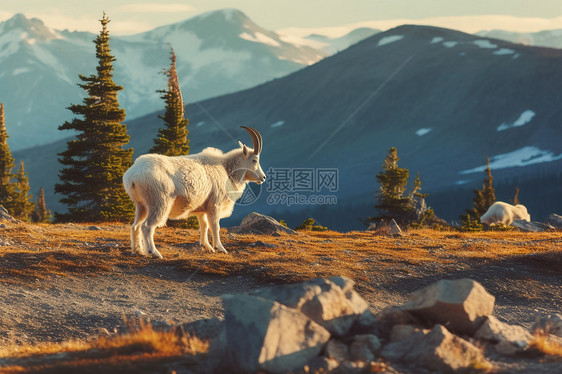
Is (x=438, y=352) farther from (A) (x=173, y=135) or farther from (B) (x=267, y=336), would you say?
(A) (x=173, y=135)

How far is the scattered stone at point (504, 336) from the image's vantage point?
964 centimetres

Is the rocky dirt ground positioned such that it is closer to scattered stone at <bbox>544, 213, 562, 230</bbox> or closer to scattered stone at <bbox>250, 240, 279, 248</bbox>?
scattered stone at <bbox>250, 240, 279, 248</bbox>

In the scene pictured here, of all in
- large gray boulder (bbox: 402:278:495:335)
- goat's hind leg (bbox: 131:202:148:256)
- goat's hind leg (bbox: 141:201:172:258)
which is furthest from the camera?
goat's hind leg (bbox: 131:202:148:256)

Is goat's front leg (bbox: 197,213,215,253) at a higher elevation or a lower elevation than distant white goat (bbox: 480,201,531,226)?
higher

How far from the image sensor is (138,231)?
1852cm

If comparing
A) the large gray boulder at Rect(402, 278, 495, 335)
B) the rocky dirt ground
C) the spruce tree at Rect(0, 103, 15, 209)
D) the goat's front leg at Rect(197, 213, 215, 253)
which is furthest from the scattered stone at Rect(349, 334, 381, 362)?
the spruce tree at Rect(0, 103, 15, 209)

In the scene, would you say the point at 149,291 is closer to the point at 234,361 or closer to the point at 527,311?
the point at 234,361

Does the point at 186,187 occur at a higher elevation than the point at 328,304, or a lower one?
higher

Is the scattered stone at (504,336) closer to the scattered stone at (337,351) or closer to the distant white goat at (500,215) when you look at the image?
the scattered stone at (337,351)

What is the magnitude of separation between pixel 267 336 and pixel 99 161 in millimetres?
35874

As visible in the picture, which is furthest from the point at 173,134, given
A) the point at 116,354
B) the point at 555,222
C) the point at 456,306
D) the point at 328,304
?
the point at 456,306

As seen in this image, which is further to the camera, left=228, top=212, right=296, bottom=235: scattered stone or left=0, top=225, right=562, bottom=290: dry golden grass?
left=228, top=212, right=296, bottom=235: scattered stone

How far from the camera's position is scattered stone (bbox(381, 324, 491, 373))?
8.73 meters

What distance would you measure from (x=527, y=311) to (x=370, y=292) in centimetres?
411
